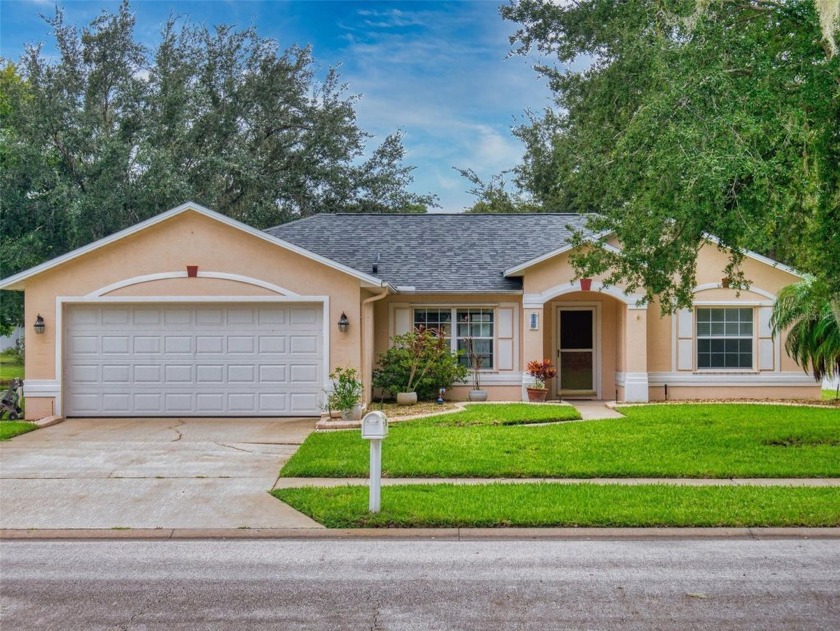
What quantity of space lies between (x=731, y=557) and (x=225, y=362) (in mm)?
10300

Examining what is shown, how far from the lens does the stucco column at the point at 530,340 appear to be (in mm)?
16328

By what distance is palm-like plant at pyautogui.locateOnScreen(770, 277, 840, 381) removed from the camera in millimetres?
15109

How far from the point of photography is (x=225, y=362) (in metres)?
14.2

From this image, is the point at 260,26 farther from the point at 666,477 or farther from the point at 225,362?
the point at 666,477

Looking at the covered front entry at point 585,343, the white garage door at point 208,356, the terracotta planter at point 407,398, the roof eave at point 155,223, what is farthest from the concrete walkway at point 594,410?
the white garage door at point 208,356

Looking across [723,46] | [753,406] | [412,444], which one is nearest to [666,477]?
[412,444]

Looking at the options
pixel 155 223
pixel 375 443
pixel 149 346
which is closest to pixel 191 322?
pixel 149 346

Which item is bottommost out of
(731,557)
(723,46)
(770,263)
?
(731,557)

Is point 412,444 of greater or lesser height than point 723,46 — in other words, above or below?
below

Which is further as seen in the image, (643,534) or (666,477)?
(666,477)

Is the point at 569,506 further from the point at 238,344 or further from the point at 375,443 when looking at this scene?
the point at 238,344

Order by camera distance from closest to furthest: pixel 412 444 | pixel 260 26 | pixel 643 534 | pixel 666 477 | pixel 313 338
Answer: pixel 643 534, pixel 666 477, pixel 412 444, pixel 313 338, pixel 260 26

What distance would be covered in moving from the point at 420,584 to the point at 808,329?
13190mm

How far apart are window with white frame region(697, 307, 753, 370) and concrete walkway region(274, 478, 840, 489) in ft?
27.2
